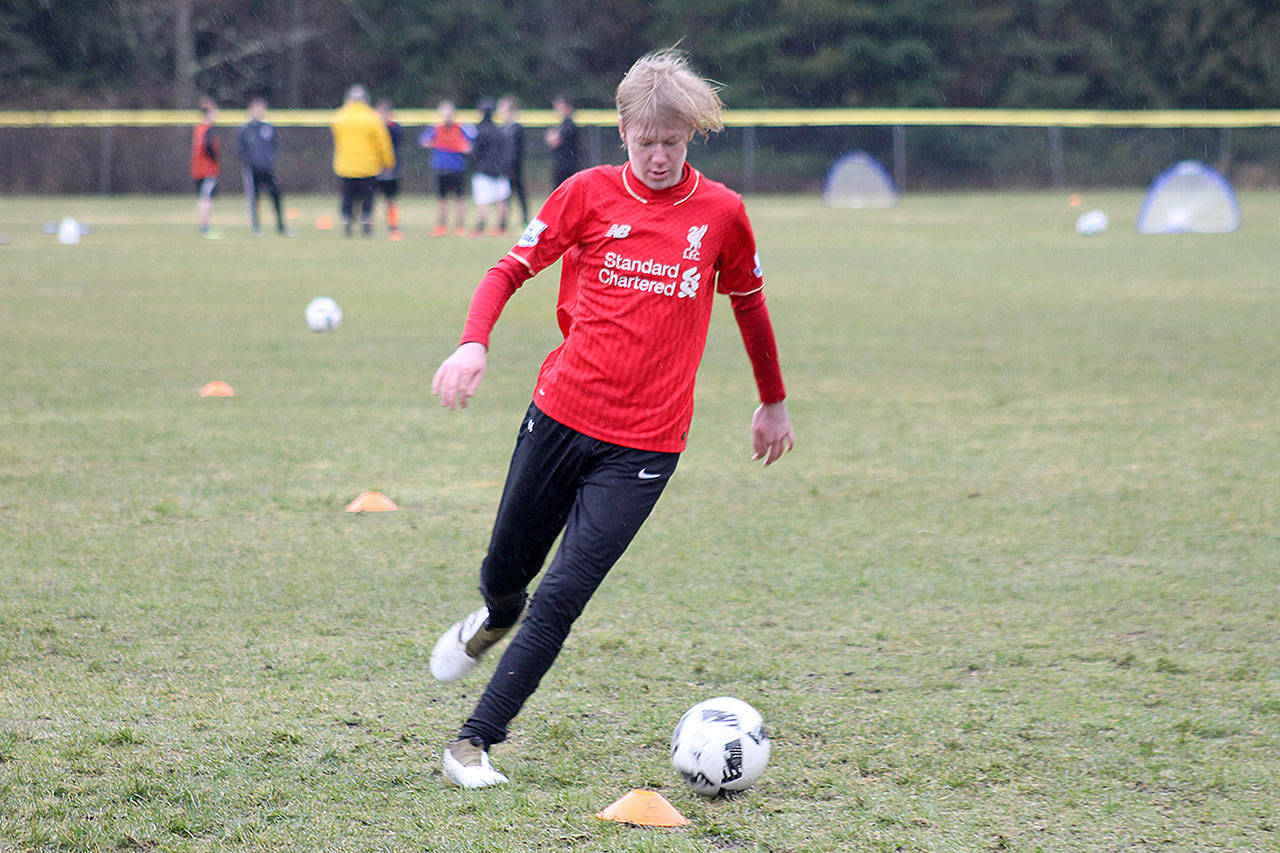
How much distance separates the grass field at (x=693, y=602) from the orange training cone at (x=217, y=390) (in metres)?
0.13

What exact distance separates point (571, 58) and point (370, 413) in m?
40.3

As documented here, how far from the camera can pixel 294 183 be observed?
3691 centimetres

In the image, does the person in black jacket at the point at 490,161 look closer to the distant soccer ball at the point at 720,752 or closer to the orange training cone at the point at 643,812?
the distant soccer ball at the point at 720,752

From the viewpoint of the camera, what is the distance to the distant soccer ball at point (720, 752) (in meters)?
3.58

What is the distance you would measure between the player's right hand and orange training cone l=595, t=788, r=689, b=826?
3.40ft

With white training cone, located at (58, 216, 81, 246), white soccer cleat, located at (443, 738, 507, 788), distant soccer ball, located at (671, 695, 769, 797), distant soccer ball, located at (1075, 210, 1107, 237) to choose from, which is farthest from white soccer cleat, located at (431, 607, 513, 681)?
distant soccer ball, located at (1075, 210, 1107, 237)

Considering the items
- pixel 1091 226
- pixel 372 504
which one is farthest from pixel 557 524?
pixel 1091 226

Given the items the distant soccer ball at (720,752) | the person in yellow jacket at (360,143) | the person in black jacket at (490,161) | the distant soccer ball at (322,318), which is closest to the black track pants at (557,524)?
the distant soccer ball at (720,752)

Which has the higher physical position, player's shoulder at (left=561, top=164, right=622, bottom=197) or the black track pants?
player's shoulder at (left=561, top=164, right=622, bottom=197)

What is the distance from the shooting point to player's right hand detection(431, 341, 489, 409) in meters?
3.47

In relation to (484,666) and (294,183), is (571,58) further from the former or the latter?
(484,666)

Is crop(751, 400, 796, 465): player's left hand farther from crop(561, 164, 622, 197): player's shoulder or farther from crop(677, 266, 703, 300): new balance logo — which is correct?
crop(561, 164, 622, 197): player's shoulder

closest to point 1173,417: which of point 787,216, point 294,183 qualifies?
point 787,216

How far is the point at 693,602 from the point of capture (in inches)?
210
